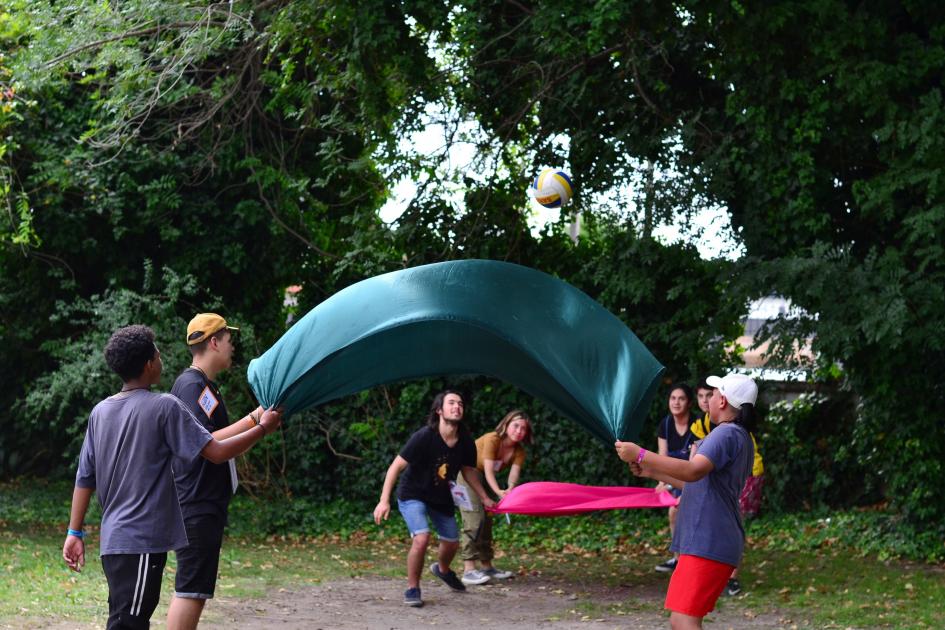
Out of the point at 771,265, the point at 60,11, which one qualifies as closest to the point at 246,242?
the point at 60,11

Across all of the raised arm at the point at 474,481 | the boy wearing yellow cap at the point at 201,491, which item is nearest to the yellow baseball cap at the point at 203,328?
the boy wearing yellow cap at the point at 201,491

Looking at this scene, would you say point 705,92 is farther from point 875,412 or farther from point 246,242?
point 246,242

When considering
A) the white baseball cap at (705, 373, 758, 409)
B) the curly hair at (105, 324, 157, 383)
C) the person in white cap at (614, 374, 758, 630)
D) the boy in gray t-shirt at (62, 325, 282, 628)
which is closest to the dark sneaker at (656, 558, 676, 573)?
the person in white cap at (614, 374, 758, 630)

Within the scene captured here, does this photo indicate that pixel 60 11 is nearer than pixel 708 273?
No

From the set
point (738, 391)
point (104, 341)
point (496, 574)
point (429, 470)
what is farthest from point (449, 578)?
point (104, 341)

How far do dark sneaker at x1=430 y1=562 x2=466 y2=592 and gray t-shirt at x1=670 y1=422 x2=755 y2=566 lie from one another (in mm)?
4374

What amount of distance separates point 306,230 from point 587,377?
10.2 metres

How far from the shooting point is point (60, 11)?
12805 millimetres

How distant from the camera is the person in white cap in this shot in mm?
5875

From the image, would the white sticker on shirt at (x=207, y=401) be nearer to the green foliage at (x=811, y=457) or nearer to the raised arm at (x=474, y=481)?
the raised arm at (x=474, y=481)

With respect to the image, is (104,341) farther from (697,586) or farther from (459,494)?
(697,586)

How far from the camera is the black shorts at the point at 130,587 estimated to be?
197 inches

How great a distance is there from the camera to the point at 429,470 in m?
9.56

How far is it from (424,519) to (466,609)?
33.4 inches
